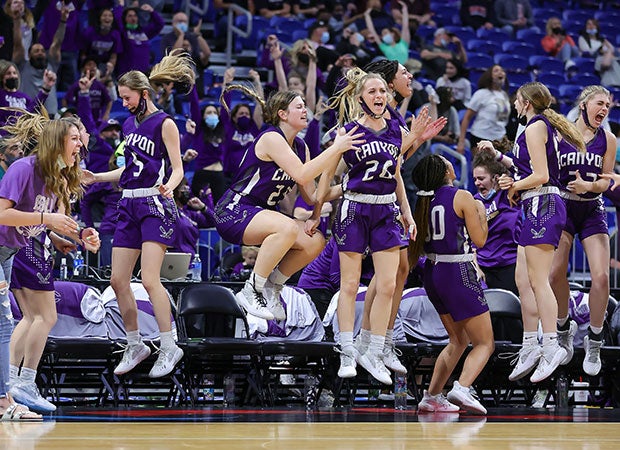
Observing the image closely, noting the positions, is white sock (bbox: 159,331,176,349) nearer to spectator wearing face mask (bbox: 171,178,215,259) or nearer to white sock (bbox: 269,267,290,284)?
white sock (bbox: 269,267,290,284)

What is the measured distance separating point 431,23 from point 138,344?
35.2 feet

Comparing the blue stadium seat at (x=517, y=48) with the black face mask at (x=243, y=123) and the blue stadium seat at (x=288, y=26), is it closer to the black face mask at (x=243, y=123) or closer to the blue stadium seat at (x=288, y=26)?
the blue stadium seat at (x=288, y=26)

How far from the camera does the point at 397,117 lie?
26.9 feet

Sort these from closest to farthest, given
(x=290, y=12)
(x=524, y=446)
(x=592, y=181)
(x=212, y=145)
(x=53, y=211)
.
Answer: (x=524, y=446) → (x=53, y=211) → (x=592, y=181) → (x=212, y=145) → (x=290, y=12)

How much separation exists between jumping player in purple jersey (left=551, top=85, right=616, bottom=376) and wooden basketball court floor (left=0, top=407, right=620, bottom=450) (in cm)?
98

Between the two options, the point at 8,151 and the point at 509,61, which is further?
the point at 509,61

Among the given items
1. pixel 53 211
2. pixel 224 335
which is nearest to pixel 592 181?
pixel 224 335

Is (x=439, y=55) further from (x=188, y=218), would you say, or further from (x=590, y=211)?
(x=590, y=211)

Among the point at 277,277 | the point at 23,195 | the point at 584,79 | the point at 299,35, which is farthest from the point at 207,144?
the point at 584,79

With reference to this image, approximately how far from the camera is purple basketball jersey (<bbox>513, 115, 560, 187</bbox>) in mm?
8430

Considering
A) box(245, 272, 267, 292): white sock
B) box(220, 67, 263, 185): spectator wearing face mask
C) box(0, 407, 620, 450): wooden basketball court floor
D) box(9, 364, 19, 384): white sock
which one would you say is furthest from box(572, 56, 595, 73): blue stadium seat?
A: box(9, 364, 19, 384): white sock

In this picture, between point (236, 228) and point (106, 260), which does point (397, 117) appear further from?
point (106, 260)

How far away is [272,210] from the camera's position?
834cm

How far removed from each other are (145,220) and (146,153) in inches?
19.3
